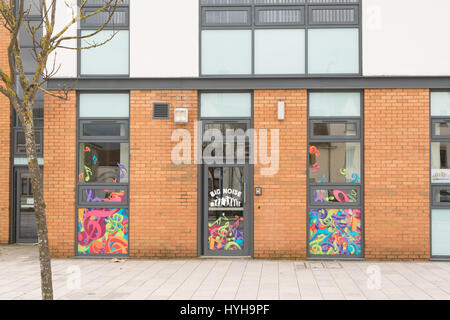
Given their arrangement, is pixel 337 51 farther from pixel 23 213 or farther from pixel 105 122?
pixel 23 213

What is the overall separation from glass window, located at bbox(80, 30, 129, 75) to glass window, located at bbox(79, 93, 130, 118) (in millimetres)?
491

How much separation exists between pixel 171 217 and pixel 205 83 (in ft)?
9.50

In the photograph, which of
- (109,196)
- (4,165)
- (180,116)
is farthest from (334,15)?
(4,165)

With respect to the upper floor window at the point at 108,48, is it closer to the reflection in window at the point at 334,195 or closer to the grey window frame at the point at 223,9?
the grey window frame at the point at 223,9

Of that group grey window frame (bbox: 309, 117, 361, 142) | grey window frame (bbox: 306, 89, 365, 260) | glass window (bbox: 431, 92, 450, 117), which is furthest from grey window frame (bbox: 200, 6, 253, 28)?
glass window (bbox: 431, 92, 450, 117)

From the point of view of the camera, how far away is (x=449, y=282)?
7141mm

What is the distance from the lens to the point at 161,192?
30.0ft

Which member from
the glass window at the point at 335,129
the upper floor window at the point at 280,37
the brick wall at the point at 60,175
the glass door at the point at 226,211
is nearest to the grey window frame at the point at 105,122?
the brick wall at the point at 60,175

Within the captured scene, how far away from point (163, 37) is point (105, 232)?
14.1 ft

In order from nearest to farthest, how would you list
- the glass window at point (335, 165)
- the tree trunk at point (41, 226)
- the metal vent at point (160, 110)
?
the tree trunk at point (41, 226) < the glass window at point (335, 165) < the metal vent at point (160, 110)

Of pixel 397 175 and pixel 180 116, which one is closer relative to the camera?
pixel 397 175

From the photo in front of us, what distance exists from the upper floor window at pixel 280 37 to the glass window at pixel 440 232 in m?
3.40

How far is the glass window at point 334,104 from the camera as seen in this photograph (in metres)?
9.12

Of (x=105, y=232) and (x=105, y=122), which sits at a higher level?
(x=105, y=122)
